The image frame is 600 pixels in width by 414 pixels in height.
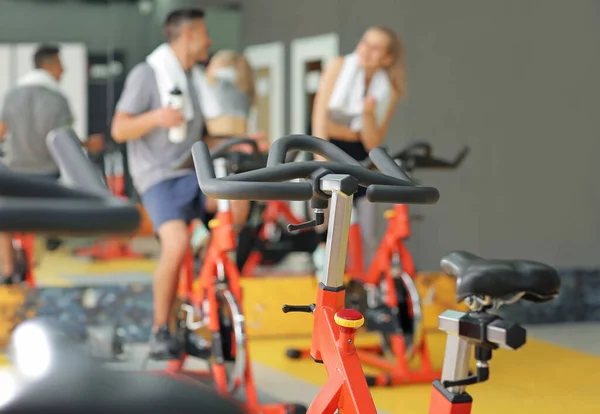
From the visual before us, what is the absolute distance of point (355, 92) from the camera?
4.21m

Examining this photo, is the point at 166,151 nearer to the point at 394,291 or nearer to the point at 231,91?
the point at 231,91

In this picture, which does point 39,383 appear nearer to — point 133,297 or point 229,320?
point 229,320

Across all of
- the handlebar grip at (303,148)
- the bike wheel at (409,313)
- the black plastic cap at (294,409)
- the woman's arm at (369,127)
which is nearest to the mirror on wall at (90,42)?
the woman's arm at (369,127)

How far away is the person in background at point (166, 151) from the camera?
3426mm

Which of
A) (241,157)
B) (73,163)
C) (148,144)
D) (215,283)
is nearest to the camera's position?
(73,163)

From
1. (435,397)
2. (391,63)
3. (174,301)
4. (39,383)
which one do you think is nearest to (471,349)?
(435,397)

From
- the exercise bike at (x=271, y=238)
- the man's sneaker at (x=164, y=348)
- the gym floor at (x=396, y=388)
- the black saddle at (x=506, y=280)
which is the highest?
the black saddle at (x=506, y=280)

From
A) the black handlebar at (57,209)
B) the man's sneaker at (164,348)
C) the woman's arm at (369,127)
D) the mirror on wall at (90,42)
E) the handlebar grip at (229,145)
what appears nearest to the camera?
the black handlebar at (57,209)

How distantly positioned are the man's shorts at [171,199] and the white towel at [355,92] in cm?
102

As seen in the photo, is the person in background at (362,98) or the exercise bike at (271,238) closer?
the person in background at (362,98)

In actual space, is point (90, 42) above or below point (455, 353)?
above

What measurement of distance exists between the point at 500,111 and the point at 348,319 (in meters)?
3.85

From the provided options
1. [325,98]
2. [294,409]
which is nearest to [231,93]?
[325,98]

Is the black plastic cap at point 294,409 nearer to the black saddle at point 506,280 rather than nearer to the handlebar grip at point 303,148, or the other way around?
the black saddle at point 506,280
